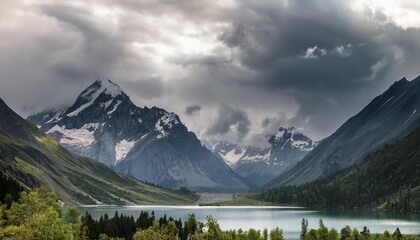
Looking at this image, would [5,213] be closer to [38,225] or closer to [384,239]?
[38,225]

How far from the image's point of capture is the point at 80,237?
18125 cm

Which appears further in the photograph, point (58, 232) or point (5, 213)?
point (5, 213)

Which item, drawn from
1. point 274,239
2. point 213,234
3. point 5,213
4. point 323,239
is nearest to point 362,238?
point 323,239

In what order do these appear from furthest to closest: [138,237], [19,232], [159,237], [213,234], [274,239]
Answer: [274,239] → [138,237] → [159,237] → [19,232] → [213,234]

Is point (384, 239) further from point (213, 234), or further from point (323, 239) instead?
point (213, 234)

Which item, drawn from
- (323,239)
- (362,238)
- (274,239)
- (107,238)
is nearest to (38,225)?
(107,238)

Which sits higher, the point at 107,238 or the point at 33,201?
the point at 33,201

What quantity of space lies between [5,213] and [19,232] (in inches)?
2311

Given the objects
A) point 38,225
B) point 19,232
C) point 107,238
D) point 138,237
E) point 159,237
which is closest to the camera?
point 19,232

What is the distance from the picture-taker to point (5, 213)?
18488 cm

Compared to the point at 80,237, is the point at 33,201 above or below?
Result: above

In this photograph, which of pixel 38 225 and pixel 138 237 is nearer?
pixel 38 225

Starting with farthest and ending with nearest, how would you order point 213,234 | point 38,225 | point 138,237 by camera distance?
point 138,237
point 38,225
point 213,234

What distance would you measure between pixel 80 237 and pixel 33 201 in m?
28.6
